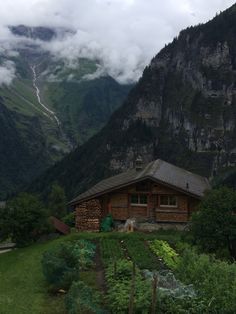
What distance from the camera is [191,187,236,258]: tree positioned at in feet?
111

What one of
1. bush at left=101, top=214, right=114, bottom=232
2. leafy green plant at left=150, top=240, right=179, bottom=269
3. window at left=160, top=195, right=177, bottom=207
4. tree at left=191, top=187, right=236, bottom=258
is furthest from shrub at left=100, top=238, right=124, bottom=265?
window at left=160, top=195, right=177, bottom=207

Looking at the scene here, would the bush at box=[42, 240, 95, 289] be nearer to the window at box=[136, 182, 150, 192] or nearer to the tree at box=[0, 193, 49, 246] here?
the tree at box=[0, 193, 49, 246]

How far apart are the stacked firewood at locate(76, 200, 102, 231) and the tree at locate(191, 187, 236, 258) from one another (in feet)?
59.5

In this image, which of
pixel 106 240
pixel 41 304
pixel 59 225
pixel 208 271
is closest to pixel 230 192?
pixel 106 240

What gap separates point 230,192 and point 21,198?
17.8m

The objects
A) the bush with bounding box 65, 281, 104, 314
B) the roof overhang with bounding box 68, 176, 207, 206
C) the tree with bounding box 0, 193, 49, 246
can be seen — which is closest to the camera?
the bush with bounding box 65, 281, 104, 314

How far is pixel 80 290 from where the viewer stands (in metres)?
22.9

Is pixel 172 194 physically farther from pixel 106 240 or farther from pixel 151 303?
pixel 151 303

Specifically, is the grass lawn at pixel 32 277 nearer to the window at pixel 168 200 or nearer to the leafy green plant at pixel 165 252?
the leafy green plant at pixel 165 252

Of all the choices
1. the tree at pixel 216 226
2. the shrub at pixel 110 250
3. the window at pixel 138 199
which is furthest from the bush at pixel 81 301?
the window at pixel 138 199

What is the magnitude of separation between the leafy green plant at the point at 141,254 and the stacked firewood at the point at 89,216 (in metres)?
10.2

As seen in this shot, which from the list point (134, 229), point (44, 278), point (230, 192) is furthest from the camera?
point (134, 229)

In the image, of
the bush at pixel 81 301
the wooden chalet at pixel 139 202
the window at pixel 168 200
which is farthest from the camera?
the window at pixel 168 200

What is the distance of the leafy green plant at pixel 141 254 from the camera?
30688 mm
